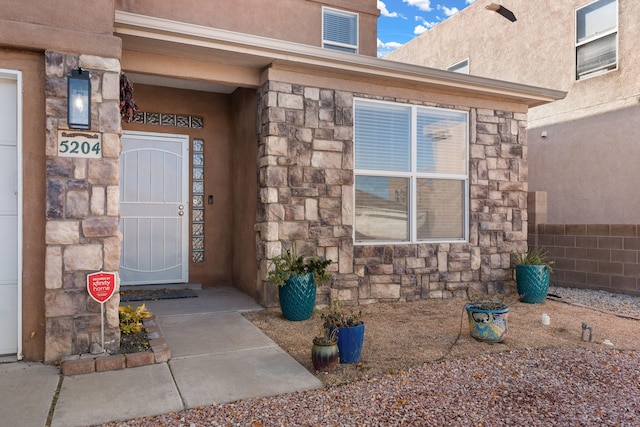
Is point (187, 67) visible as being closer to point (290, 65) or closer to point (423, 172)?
point (290, 65)

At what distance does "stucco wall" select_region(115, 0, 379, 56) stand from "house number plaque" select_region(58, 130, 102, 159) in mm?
3433

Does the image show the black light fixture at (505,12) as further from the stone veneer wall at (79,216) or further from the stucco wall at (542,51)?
the stone veneer wall at (79,216)

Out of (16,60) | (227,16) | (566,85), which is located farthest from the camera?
(566,85)

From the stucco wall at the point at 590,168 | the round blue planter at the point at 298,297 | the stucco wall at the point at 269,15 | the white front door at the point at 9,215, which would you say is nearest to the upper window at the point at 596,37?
the stucco wall at the point at 590,168

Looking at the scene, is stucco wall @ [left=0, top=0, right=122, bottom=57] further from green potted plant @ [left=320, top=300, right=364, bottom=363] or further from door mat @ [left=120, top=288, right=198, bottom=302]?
door mat @ [left=120, top=288, right=198, bottom=302]

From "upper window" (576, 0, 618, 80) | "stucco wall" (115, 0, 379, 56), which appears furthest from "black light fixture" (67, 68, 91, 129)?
"upper window" (576, 0, 618, 80)

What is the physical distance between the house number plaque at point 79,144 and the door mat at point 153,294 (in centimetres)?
240

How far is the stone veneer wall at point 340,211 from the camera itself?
4871mm

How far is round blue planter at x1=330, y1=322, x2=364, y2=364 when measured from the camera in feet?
10.7

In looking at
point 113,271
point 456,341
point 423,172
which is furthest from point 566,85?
point 113,271

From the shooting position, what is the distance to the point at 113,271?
10.9ft

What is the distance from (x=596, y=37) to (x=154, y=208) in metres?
7.45

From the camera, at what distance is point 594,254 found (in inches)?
262

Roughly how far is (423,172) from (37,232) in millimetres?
4158
